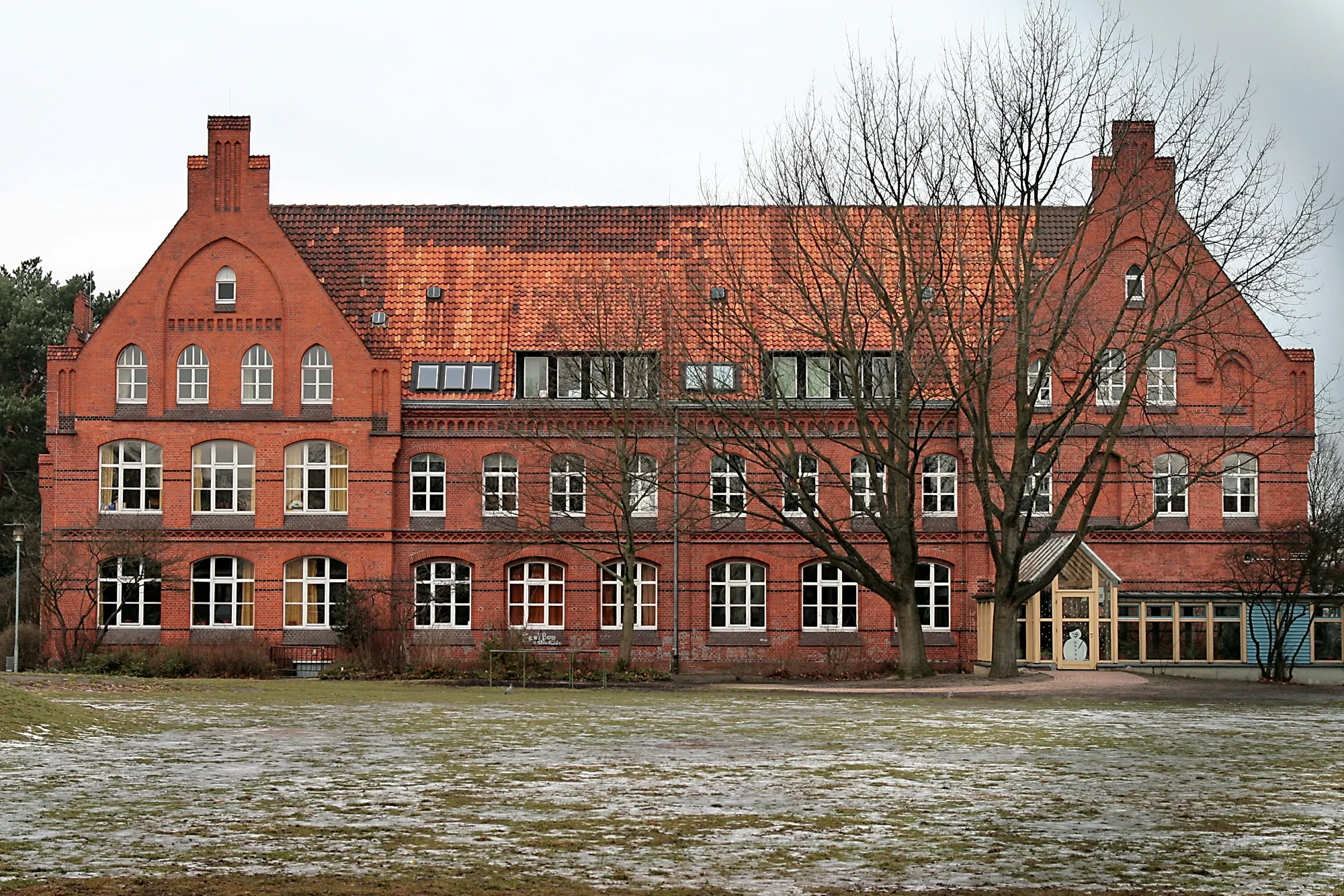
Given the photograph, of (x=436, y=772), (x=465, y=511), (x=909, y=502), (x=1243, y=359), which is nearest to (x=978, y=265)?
(x=1243, y=359)

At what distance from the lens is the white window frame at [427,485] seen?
48406 millimetres

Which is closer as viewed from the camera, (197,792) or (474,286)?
(197,792)

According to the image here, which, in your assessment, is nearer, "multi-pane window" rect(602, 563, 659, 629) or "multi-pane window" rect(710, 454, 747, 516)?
"multi-pane window" rect(710, 454, 747, 516)

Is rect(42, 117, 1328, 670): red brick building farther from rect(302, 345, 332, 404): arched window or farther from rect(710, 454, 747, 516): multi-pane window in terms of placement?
rect(710, 454, 747, 516): multi-pane window

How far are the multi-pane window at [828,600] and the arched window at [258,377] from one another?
16.3m

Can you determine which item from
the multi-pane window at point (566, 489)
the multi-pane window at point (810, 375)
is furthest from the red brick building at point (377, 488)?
the multi-pane window at point (810, 375)

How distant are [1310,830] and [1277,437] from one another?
3551 cm

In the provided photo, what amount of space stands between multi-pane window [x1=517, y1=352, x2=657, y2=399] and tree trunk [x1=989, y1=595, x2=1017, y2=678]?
34.4 ft

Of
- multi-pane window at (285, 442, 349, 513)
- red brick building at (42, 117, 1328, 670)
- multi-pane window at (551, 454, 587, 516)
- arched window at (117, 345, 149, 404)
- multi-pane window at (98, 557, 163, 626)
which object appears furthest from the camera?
arched window at (117, 345, 149, 404)

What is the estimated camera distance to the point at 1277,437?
46.6 m

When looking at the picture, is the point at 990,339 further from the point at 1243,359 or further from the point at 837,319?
the point at 1243,359

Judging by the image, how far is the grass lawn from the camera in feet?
36.0

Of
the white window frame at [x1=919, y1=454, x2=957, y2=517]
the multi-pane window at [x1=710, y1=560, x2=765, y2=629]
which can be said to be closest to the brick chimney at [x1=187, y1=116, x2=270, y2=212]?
the multi-pane window at [x1=710, y1=560, x2=765, y2=629]

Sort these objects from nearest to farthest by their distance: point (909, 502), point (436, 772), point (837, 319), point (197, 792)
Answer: point (197, 792) → point (436, 772) → point (909, 502) → point (837, 319)
